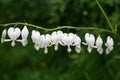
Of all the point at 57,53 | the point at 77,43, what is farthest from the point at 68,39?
the point at 57,53

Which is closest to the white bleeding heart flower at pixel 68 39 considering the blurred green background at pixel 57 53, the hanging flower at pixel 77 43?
the hanging flower at pixel 77 43

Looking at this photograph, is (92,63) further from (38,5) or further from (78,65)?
(38,5)

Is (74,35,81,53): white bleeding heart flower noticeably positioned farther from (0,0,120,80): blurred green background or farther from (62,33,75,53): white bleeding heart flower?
(0,0,120,80): blurred green background

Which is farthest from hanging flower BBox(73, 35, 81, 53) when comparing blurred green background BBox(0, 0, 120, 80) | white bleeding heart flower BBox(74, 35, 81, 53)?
blurred green background BBox(0, 0, 120, 80)

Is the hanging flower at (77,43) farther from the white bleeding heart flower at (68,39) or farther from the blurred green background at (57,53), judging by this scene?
the blurred green background at (57,53)

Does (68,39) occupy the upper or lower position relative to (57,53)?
upper

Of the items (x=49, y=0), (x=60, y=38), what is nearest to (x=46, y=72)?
(x=49, y=0)

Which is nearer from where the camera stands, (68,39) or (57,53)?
(68,39)

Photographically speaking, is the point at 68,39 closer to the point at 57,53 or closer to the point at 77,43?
the point at 77,43
